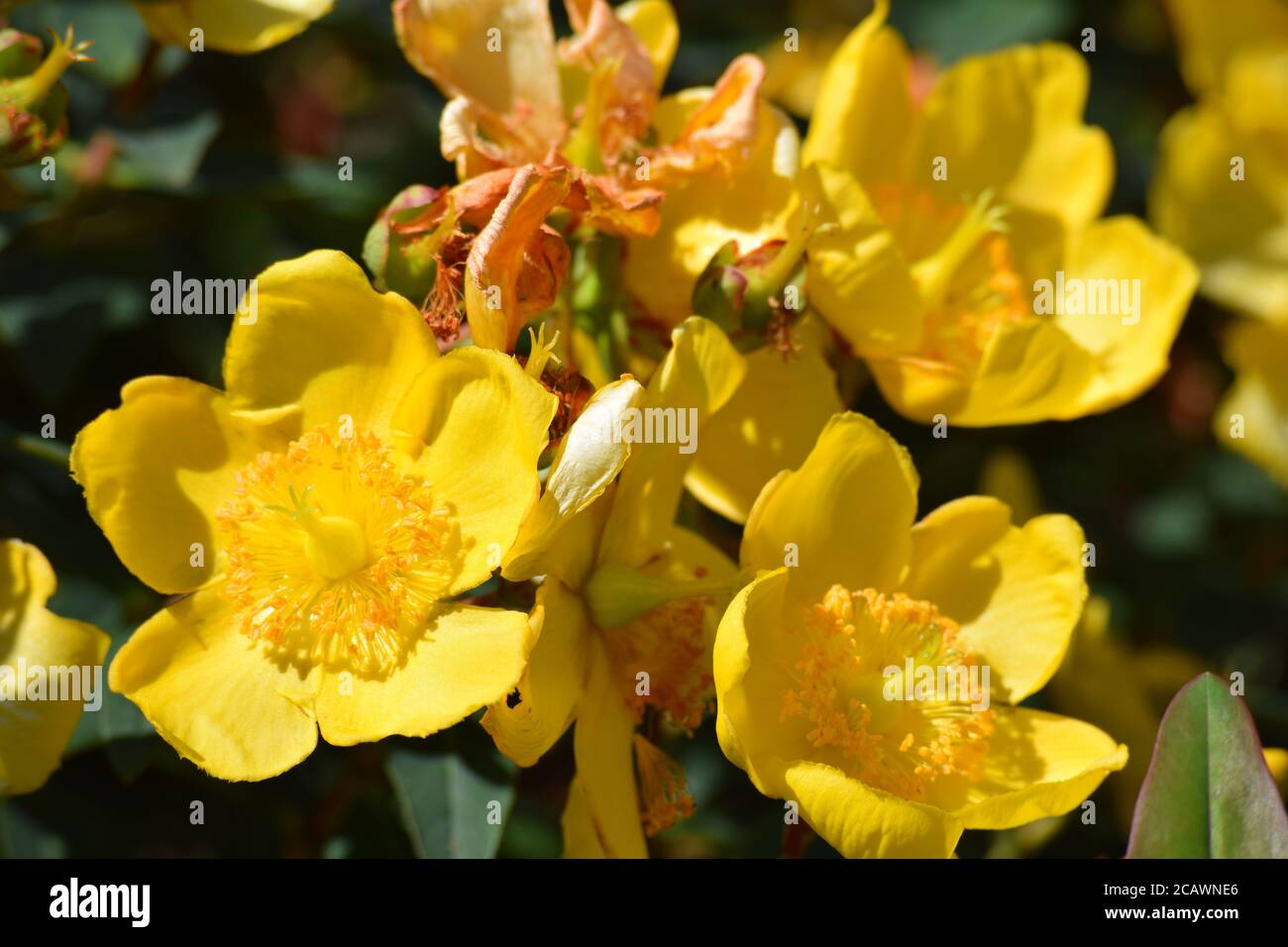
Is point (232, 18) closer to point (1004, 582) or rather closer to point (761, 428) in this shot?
point (761, 428)

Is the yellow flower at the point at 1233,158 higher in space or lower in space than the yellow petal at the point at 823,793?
higher

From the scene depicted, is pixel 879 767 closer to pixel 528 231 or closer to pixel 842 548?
pixel 842 548

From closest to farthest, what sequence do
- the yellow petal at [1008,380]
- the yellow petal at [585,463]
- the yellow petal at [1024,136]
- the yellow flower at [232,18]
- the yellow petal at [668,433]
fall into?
the yellow petal at [585,463] < the yellow petal at [668,433] < the yellow petal at [1008,380] < the yellow flower at [232,18] < the yellow petal at [1024,136]

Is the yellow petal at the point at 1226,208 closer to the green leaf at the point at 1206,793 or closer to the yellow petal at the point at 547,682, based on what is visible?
the green leaf at the point at 1206,793

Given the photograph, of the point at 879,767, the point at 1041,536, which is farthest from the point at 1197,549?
the point at 879,767

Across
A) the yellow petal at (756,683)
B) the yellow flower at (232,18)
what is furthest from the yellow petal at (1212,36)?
the yellow flower at (232,18)

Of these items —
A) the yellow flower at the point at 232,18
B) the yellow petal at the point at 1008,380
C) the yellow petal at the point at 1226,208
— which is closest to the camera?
the yellow petal at the point at 1008,380
